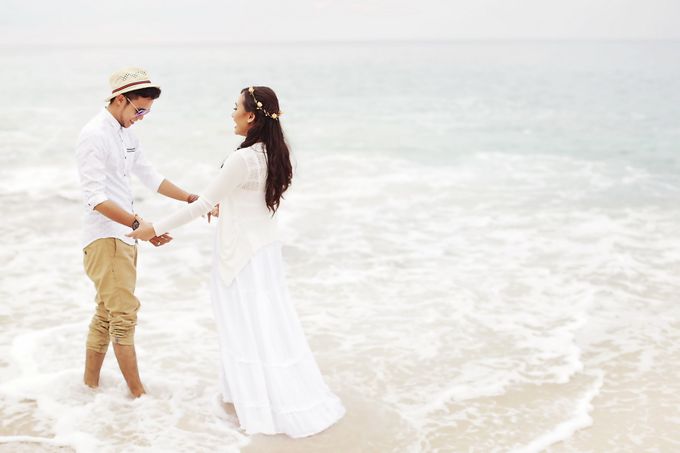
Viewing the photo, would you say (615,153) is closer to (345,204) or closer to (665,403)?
(345,204)

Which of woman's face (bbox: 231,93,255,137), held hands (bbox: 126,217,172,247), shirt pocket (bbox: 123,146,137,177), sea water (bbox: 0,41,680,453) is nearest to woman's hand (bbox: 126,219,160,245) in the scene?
held hands (bbox: 126,217,172,247)

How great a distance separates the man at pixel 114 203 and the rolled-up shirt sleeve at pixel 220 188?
0.89 ft

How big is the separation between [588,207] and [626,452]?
7151mm

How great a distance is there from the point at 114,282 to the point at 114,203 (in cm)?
50

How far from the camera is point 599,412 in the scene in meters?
5.04

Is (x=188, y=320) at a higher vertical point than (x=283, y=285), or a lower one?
lower

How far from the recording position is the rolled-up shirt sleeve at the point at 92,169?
4.12 meters

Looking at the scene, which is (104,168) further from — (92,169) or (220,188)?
(220,188)

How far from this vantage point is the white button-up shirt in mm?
4141

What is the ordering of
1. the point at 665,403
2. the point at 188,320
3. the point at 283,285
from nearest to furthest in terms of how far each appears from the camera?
the point at 283,285 → the point at 665,403 → the point at 188,320

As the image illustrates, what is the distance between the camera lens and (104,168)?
420 centimetres

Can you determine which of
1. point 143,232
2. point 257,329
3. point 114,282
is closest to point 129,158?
point 143,232

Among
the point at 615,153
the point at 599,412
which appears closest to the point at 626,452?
the point at 599,412

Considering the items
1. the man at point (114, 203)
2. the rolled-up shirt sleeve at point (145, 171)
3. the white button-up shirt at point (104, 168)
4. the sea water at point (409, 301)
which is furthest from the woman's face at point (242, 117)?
the sea water at point (409, 301)
